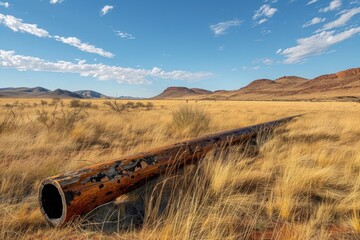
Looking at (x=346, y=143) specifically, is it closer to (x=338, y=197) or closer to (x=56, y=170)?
(x=338, y=197)

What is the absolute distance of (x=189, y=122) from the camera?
8234 mm

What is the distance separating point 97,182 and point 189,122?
6070 mm

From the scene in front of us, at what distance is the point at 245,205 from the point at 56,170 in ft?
8.95

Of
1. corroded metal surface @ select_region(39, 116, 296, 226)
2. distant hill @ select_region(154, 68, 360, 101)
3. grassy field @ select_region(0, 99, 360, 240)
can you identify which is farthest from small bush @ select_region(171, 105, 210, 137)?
distant hill @ select_region(154, 68, 360, 101)

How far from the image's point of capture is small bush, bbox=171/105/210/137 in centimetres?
781

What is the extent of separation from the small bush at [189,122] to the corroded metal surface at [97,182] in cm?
454

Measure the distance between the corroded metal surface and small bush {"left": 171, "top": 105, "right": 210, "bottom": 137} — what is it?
14.9 feet

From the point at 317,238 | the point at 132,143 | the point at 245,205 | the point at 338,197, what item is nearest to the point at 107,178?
the point at 245,205

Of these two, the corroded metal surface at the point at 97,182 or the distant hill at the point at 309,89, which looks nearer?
the corroded metal surface at the point at 97,182

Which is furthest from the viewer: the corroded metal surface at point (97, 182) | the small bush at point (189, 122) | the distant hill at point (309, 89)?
the distant hill at point (309, 89)

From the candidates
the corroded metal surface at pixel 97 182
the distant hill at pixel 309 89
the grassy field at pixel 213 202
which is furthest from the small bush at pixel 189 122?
the distant hill at pixel 309 89

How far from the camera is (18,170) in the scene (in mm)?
3600

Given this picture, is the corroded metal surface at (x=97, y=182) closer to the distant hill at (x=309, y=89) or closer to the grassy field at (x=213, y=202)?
the grassy field at (x=213, y=202)

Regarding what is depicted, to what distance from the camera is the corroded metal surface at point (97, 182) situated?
211 centimetres
